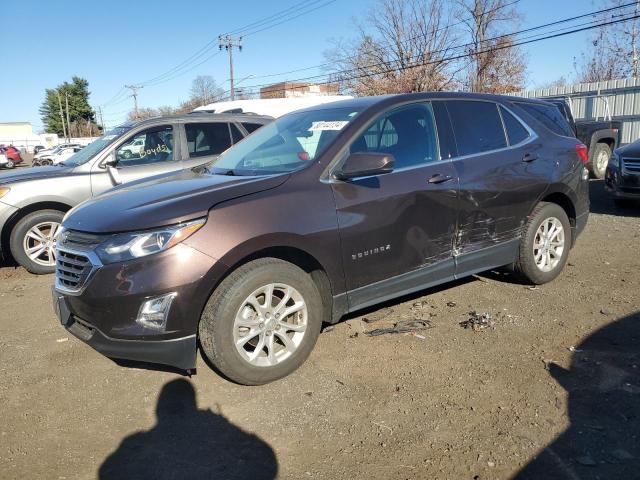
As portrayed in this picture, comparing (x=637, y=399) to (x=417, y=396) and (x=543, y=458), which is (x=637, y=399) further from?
(x=417, y=396)

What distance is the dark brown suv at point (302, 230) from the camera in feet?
9.61

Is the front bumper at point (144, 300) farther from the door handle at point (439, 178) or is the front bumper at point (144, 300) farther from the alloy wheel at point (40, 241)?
the alloy wheel at point (40, 241)

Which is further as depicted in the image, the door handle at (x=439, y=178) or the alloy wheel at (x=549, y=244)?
the alloy wheel at (x=549, y=244)

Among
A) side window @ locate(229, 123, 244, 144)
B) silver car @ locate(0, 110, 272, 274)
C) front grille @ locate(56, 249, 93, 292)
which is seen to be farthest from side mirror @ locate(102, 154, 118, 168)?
front grille @ locate(56, 249, 93, 292)

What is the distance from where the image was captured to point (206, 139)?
22.9 feet

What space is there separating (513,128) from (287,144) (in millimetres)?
2143

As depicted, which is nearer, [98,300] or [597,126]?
[98,300]

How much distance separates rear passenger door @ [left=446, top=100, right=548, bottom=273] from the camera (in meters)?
4.14

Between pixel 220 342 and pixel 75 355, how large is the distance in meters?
1.56

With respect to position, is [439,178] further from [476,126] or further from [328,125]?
[328,125]

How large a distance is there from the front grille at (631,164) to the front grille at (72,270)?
27.1 feet

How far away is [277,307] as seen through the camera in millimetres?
3225

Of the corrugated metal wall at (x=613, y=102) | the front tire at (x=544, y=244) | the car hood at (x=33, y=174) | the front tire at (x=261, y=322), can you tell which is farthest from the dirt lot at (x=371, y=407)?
the corrugated metal wall at (x=613, y=102)

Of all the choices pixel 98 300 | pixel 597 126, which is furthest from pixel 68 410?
pixel 597 126
